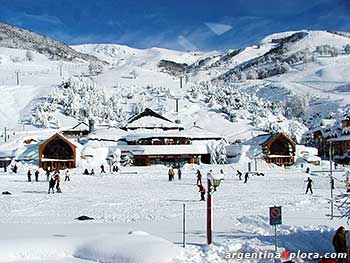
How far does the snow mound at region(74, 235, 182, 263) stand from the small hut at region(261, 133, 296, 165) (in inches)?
2020

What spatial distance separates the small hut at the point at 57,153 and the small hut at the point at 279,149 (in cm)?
2464

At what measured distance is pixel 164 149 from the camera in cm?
6206

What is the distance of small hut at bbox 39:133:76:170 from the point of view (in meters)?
57.1

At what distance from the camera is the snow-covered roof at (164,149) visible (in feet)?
201

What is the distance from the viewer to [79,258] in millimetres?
12703

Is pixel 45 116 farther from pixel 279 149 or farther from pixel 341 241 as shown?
pixel 341 241

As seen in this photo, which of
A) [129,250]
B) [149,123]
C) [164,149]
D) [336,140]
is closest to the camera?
[129,250]

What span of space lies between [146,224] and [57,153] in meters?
42.2

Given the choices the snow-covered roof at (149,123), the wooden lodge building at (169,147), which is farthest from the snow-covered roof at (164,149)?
the snow-covered roof at (149,123)

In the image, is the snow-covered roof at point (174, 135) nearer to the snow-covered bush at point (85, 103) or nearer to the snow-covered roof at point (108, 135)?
the snow-covered roof at point (108, 135)

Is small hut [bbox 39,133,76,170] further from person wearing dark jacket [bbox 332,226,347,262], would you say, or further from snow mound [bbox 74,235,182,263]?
person wearing dark jacket [bbox 332,226,347,262]

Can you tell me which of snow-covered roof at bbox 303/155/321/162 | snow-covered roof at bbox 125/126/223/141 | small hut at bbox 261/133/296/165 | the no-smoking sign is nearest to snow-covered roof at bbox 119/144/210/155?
snow-covered roof at bbox 125/126/223/141

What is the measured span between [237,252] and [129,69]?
156m

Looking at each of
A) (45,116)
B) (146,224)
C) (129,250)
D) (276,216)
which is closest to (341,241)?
(276,216)
